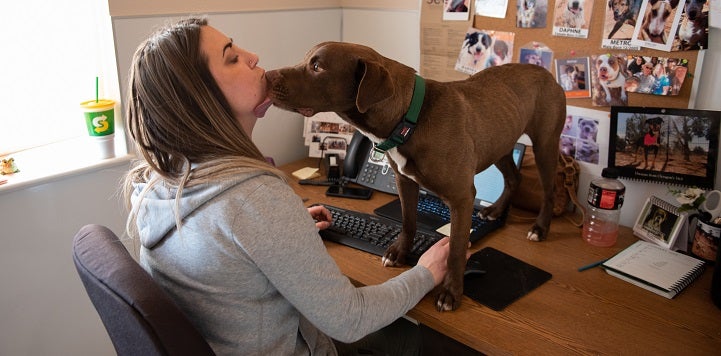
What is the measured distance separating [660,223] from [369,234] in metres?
0.84

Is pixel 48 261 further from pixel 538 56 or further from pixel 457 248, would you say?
pixel 538 56

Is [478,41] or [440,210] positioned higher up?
[478,41]

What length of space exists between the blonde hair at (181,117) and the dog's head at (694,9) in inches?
47.1

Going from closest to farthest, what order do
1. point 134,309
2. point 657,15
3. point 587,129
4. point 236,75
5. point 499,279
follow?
1. point 134,309
2. point 236,75
3. point 499,279
4. point 657,15
5. point 587,129

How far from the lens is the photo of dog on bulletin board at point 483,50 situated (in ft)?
6.16

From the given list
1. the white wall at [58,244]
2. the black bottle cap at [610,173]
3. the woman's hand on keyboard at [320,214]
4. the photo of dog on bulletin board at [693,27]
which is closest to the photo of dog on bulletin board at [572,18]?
the photo of dog on bulletin board at [693,27]

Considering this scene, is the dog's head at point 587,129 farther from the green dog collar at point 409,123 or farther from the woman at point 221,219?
the woman at point 221,219

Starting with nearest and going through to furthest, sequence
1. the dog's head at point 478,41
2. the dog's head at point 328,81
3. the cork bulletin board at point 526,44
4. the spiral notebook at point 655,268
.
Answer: the dog's head at point 328,81 < the spiral notebook at point 655,268 < the cork bulletin board at point 526,44 < the dog's head at point 478,41

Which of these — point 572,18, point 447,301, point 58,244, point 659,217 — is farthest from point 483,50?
point 58,244

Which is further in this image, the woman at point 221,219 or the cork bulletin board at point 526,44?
the cork bulletin board at point 526,44

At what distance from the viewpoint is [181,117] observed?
104 centimetres

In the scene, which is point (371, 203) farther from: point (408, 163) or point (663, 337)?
point (663, 337)

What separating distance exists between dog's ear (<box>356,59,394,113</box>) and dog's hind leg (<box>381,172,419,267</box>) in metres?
0.33

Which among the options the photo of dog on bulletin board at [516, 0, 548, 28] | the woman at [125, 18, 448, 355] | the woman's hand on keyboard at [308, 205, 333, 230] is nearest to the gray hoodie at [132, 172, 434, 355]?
the woman at [125, 18, 448, 355]
